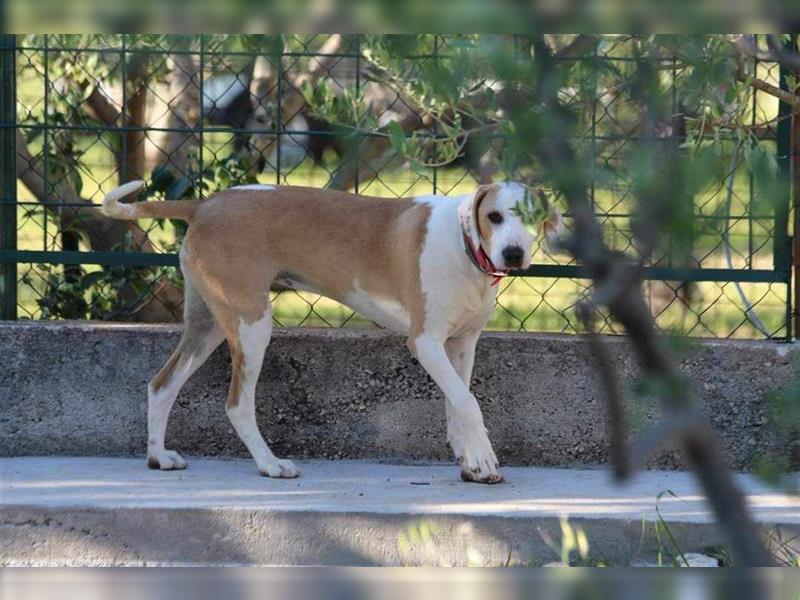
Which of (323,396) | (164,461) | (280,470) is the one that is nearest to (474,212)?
(323,396)

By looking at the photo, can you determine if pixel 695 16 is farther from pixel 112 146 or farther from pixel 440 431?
pixel 112 146

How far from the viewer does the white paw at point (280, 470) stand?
15.0 ft

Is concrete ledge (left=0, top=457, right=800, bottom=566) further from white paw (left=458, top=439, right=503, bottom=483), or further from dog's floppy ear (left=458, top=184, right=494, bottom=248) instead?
dog's floppy ear (left=458, top=184, right=494, bottom=248)

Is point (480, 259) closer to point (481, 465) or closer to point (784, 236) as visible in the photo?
point (481, 465)

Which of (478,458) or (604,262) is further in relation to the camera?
(478,458)

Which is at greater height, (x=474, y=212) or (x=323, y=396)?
(x=474, y=212)

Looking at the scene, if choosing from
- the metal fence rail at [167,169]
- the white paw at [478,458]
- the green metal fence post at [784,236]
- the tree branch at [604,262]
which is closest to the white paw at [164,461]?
the metal fence rail at [167,169]

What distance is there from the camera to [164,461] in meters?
4.67

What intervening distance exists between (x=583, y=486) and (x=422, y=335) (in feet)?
2.43

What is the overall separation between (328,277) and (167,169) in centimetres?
115

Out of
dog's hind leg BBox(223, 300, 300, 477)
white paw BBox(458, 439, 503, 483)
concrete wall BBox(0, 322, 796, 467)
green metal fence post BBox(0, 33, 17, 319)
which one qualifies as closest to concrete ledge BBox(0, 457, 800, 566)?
white paw BBox(458, 439, 503, 483)

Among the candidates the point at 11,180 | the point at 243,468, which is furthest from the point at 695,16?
the point at 11,180

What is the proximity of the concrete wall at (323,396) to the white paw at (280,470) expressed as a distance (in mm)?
311

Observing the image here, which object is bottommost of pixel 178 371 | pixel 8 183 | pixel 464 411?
pixel 464 411
